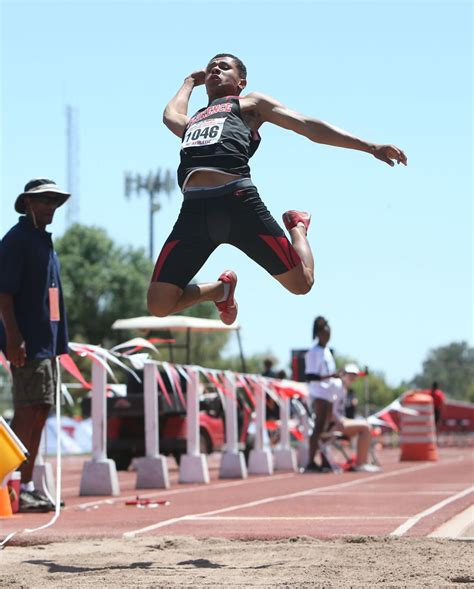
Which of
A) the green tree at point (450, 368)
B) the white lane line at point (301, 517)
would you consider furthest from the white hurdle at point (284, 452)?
the green tree at point (450, 368)

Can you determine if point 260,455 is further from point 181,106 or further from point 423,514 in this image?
point 181,106

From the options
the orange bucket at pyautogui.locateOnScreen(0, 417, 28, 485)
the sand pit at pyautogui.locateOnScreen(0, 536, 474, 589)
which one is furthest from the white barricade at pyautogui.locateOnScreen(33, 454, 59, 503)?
the orange bucket at pyautogui.locateOnScreen(0, 417, 28, 485)

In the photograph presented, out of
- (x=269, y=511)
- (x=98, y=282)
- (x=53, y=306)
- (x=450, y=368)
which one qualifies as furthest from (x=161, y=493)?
(x=450, y=368)

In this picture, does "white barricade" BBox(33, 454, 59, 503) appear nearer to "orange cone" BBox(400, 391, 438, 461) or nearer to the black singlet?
the black singlet

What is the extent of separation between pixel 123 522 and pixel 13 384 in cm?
161

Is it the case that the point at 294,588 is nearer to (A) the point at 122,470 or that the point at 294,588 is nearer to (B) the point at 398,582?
(B) the point at 398,582

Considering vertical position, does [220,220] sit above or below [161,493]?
above

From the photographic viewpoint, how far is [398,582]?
18.8 feet

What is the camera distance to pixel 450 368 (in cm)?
15250

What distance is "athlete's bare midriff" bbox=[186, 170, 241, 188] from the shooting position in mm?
7188

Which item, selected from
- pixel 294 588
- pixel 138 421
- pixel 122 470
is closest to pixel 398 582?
pixel 294 588

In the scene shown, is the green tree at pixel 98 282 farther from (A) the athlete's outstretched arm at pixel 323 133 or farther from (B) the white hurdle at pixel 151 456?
(A) the athlete's outstretched arm at pixel 323 133

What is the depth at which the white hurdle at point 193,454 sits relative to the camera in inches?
632

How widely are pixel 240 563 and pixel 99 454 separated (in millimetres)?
7070
